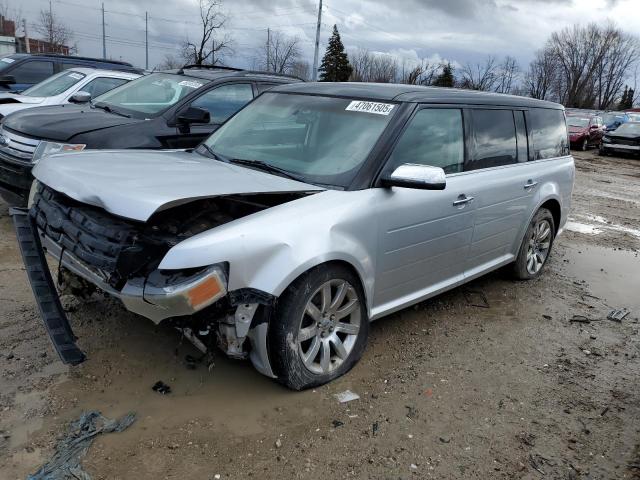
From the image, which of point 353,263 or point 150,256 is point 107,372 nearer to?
point 150,256

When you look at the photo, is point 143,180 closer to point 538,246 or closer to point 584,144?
point 538,246

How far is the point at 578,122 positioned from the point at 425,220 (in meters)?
24.9

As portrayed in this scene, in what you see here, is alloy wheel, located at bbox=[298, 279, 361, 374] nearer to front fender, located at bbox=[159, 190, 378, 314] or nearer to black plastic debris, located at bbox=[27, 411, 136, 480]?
front fender, located at bbox=[159, 190, 378, 314]

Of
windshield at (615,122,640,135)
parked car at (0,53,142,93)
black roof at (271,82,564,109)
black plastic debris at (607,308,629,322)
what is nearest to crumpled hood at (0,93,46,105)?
parked car at (0,53,142,93)

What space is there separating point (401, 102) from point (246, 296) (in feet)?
6.09

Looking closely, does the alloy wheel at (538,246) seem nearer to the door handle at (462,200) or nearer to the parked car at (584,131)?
the door handle at (462,200)

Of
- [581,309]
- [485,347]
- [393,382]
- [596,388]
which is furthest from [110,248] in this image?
[581,309]

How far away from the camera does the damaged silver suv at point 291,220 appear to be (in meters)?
2.78

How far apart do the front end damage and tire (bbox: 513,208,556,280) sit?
298 centimetres

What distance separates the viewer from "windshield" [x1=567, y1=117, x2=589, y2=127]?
82.7 feet

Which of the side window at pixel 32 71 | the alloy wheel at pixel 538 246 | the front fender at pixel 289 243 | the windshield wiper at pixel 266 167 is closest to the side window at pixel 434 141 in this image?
the front fender at pixel 289 243

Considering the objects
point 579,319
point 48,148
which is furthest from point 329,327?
point 48,148

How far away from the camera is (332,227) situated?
10.3 feet

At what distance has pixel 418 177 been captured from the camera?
3.32m
